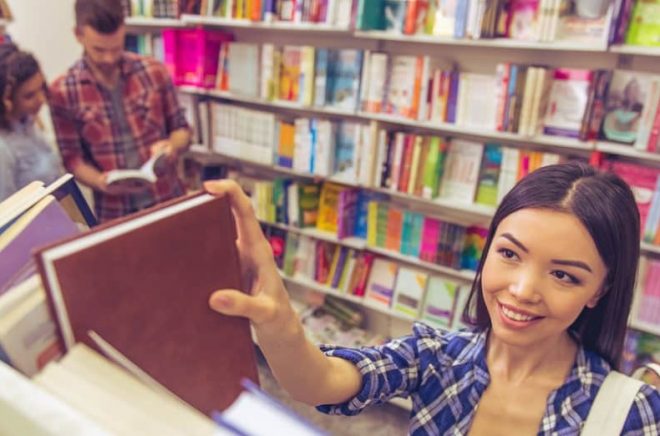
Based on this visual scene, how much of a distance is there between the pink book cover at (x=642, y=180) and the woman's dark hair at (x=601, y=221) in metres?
1.13

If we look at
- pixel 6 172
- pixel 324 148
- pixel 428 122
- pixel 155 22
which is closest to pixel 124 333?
pixel 6 172

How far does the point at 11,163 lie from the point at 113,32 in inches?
24.1

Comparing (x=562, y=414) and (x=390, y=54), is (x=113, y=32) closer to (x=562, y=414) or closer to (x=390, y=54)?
(x=390, y=54)

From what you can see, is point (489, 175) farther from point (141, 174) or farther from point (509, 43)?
point (141, 174)

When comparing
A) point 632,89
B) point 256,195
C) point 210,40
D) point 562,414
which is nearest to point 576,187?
point 562,414

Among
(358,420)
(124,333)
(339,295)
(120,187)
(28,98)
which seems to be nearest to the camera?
(124,333)

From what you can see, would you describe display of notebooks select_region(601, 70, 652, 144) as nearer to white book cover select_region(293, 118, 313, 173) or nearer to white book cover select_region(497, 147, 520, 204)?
white book cover select_region(497, 147, 520, 204)

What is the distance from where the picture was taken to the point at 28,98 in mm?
1861

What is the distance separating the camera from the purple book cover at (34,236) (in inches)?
19.0

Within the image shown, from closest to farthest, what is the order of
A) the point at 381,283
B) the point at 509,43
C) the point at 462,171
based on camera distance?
1. the point at 509,43
2. the point at 462,171
3. the point at 381,283

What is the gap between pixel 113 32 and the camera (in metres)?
2.00

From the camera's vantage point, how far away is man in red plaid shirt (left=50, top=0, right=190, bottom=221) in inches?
79.5

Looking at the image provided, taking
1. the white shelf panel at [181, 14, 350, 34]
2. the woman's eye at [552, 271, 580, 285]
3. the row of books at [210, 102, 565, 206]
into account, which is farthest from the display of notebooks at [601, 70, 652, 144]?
the woman's eye at [552, 271, 580, 285]

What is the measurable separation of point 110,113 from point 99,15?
37 centimetres
